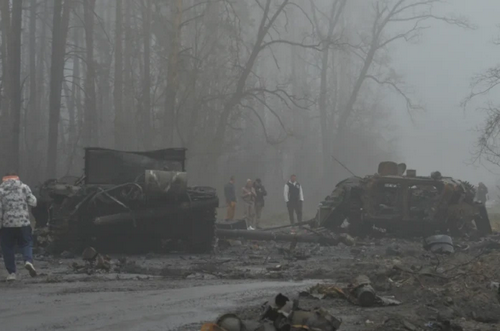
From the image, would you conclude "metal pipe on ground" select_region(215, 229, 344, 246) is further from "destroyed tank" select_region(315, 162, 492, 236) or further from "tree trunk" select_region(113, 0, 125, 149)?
"tree trunk" select_region(113, 0, 125, 149)

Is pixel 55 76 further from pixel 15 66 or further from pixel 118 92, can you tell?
pixel 118 92

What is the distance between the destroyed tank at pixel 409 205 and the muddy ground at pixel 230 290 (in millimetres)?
4456

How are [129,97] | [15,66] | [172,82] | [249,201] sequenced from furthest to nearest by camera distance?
[129,97]
[172,82]
[15,66]
[249,201]

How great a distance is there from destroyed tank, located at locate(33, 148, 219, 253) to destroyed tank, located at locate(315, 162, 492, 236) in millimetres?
5613

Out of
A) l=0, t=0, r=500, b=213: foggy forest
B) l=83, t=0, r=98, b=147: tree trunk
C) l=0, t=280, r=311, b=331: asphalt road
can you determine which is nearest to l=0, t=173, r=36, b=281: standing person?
l=0, t=280, r=311, b=331: asphalt road

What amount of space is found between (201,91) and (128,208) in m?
23.7

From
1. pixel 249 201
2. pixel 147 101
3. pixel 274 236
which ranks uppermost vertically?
pixel 147 101

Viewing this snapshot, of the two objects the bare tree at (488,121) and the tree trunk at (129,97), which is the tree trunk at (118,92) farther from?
the bare tree at (488,121)

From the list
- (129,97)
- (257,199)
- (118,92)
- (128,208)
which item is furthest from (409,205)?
(129,97)

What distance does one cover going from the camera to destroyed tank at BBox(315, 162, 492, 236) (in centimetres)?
2084

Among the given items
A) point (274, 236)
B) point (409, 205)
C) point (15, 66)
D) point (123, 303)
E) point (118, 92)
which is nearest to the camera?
point (123, 303)

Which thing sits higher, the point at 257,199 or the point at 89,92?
the point at 89,92

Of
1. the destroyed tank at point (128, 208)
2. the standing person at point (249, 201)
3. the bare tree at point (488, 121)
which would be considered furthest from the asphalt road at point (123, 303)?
the bare tree at point (488, 121)

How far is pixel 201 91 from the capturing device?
39344 mm
